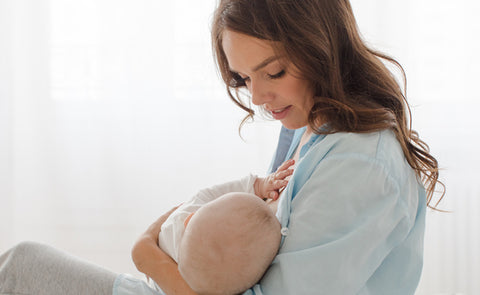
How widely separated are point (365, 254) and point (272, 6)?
21.8 inches

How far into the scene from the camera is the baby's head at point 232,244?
99 cm

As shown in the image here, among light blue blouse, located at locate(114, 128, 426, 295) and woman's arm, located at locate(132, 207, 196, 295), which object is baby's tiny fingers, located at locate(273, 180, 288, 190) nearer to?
light blue blouse, located at locate(114, 128, 426, 295)

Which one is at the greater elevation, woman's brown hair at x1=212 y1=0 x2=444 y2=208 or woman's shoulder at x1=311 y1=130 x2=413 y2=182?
woman's brown hair at x1=212 y1=0 x2=444 y2=208

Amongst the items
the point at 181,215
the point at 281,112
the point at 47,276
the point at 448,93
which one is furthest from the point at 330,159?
the point at 448,93

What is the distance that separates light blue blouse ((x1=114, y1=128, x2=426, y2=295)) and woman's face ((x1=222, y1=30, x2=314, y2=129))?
0.15m

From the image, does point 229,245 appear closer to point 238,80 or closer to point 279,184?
point 279,184

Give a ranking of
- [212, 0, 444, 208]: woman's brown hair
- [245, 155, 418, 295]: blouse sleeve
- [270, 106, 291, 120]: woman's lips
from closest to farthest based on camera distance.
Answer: [245, 155, 418, 295]: blouse sleeve, [212, 0, 444, 208]: woman's brown hair, [270, 106, 291, 120]: woman's lips

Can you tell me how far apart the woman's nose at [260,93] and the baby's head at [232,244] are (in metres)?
0.24

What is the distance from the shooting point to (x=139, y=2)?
260cm

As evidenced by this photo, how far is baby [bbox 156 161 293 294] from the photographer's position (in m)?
0.99

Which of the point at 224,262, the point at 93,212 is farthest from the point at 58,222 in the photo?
the point at 224,262

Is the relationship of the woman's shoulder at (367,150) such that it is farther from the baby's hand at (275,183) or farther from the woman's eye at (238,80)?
the woman's eye at (238,80)

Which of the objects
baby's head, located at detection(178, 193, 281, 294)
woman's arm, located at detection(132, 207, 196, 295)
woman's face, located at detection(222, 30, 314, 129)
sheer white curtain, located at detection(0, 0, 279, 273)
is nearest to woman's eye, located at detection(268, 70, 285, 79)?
woman's face, located at detection(222, 30, 314, 129)

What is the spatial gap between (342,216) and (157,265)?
1.53ft
